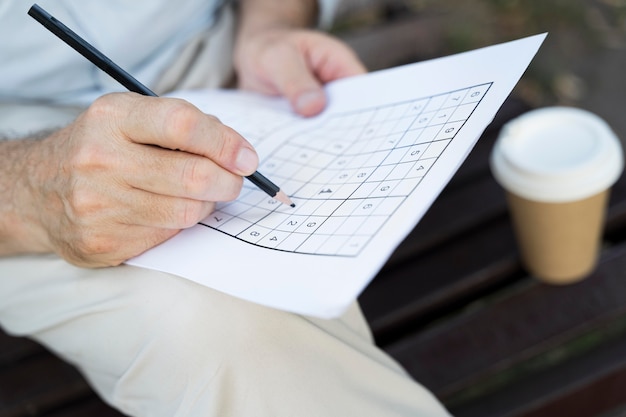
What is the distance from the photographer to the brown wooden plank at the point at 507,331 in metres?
1.13

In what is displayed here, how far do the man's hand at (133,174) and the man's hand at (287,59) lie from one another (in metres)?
0.31

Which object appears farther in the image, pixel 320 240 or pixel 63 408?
pixel 63 408

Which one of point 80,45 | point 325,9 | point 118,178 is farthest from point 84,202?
point 325,9

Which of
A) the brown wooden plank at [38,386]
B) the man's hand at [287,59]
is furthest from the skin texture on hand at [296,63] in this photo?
the brown wooden plank at [38,386]

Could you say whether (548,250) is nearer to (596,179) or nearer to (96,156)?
(596,179)

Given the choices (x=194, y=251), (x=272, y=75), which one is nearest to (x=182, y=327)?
(x=194, y=251)

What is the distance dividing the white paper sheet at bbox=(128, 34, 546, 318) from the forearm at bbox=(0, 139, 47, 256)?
0.18 meters

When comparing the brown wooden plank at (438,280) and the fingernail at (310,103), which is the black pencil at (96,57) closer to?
the fingernail at (310,103)

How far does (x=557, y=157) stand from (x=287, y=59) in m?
0.46

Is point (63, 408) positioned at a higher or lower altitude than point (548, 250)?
higher

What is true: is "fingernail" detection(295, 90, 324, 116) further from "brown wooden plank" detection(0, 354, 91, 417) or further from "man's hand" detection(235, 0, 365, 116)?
"brown wooden plank" detection(0, 354, 91, 417)

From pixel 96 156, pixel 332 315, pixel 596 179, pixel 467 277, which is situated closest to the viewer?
pixel 332 315

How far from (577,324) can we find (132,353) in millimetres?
746

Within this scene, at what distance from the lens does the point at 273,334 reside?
0.74 metres
